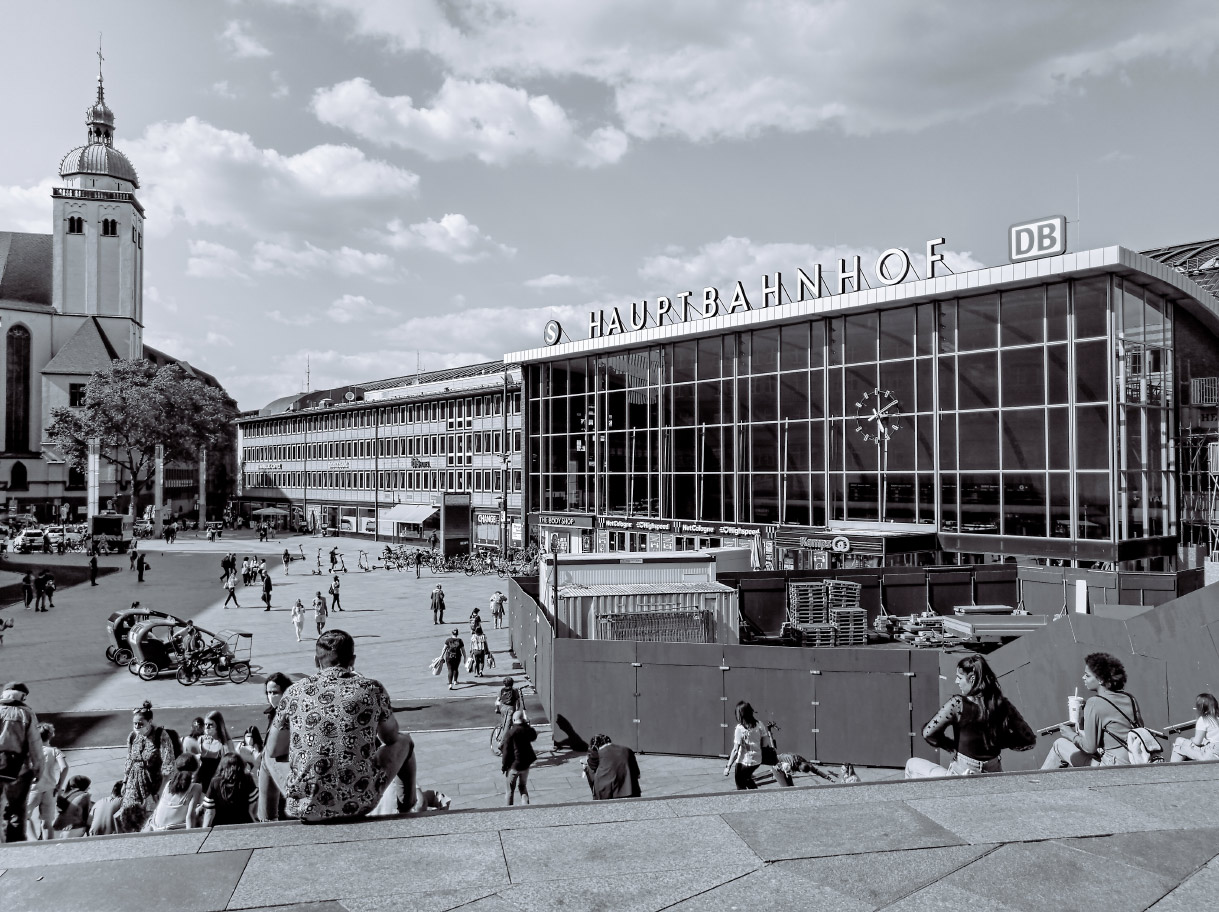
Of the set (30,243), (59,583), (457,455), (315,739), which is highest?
(30,243)

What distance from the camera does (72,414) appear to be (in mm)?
82062

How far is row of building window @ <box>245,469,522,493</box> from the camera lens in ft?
218

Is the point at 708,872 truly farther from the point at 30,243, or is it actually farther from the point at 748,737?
the point at 30,243

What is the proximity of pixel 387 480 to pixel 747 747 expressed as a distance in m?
70.6

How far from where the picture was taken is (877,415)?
125ft

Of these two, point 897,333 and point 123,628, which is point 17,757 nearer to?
point 123,628

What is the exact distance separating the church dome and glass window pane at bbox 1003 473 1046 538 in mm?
106870

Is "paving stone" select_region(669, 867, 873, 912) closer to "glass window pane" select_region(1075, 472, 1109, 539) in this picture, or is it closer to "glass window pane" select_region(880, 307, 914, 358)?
"glass window pane" select_region(1075, 472, 1109, 539)

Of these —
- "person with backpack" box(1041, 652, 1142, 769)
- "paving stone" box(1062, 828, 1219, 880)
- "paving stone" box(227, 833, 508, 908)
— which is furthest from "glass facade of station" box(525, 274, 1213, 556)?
"paving stone" box(227, 833, 508, 908)

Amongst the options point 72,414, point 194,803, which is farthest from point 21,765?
point 72,414

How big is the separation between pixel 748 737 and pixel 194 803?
22.0 feet

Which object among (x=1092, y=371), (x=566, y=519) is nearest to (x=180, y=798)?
(x=1092, y=371)

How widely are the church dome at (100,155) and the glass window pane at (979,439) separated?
104 m

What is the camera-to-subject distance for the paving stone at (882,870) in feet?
16.1
